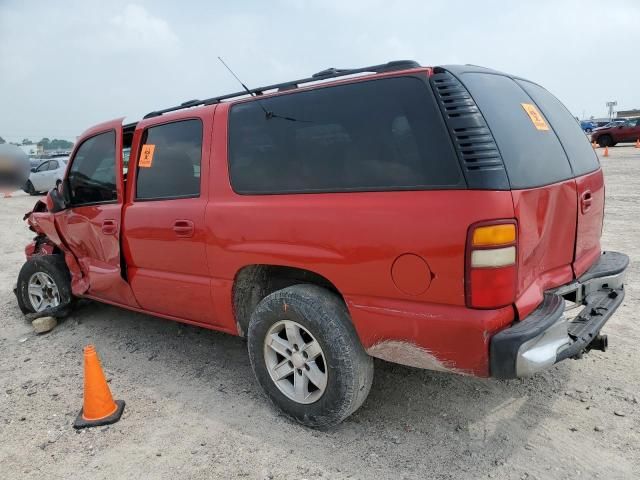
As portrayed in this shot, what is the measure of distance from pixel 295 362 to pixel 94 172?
8.43 ft

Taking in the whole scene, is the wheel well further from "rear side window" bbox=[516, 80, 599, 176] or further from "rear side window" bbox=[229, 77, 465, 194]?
"rear side window" bbox=[516, 80, 599, 176]

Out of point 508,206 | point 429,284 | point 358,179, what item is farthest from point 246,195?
point 508,206

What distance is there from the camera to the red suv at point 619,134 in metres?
24.9

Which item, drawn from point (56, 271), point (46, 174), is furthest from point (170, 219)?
point (46, 174)

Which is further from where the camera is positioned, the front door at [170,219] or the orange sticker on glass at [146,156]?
the orange sticker on glass at [146,156]

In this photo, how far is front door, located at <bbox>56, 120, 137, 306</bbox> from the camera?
3.92m

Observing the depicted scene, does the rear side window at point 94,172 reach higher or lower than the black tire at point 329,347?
higher

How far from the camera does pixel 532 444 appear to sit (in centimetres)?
261

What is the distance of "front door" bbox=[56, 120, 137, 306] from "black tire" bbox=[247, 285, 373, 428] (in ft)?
5.63

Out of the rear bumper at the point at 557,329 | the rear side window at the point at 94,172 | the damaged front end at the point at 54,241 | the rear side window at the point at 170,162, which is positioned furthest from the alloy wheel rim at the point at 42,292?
the rear bumper at the point at 557,329

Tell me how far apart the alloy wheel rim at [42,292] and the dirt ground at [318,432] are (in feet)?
2.83

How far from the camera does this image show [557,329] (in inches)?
90.4

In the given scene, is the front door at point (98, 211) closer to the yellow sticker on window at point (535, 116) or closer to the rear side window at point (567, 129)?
the yellow sticker on window at point (535, 116)

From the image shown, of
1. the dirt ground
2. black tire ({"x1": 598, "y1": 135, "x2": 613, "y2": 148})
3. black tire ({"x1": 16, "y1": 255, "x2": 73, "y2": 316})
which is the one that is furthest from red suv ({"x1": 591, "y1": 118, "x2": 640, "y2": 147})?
black tire ({"x1": 16, "y1": 255, "x2": 73, "y2": 316})
